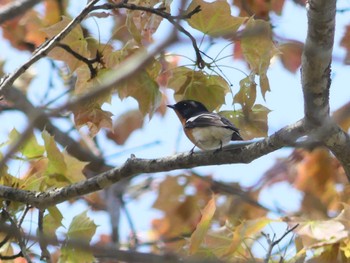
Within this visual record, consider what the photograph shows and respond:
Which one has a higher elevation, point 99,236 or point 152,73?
point 152,73

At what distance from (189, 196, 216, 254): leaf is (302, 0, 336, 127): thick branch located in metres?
0.78

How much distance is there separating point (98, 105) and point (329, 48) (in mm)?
1366

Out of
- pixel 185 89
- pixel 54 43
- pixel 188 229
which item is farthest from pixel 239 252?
pixel 188 229

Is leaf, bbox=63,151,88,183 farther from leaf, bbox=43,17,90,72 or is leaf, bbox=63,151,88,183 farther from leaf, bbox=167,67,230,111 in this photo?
leaf, bbox=167,67,230,111

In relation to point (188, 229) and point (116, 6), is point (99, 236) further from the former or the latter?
point (116, 6)

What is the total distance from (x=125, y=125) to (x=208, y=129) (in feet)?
10.9

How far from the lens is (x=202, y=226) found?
128 inches

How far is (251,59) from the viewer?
3.34m

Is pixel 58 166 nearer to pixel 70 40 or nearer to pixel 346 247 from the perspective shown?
pixel 70 40

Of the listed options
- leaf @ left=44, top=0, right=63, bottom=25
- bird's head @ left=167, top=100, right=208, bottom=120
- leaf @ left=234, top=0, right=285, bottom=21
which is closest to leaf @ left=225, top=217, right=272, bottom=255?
bird's head @ left=167, top=100, right=208, bottom=120

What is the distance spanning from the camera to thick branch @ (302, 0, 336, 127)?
7.88ft

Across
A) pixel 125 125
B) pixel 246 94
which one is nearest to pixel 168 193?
pixel 125 125

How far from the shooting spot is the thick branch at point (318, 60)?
240cm

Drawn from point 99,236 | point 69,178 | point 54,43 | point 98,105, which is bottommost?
point 99,236
